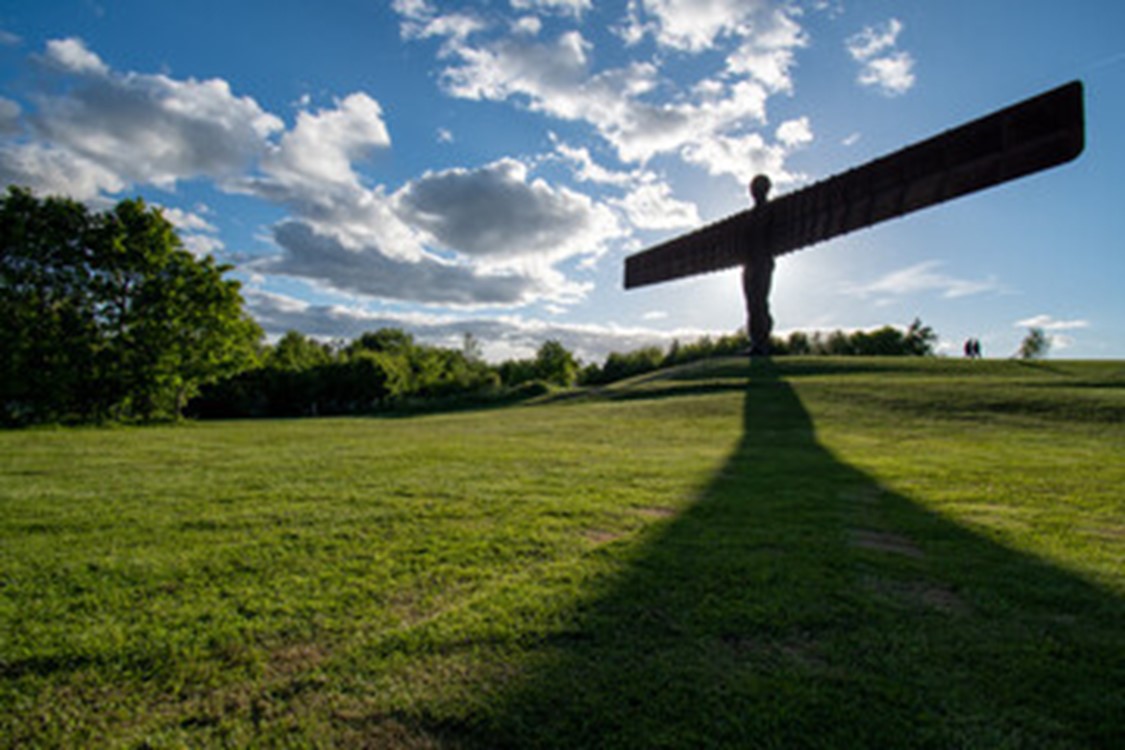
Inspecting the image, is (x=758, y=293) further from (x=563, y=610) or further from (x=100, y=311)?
(x=100, y=311)

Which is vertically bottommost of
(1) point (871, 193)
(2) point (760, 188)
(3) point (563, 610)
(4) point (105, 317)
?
(3) point (563, 610)

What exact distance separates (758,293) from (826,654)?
21176 mm

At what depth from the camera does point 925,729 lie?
1762mm

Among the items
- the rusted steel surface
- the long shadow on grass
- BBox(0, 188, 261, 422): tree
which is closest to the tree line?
BBox(0, 188, 261, 422): tree

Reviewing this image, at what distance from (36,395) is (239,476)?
21025 millimetres

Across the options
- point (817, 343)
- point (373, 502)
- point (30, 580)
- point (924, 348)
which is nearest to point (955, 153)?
point (373, 502)

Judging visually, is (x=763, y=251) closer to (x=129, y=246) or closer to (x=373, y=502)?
(x=373, y=502)

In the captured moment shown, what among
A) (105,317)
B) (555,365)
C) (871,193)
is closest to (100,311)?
(105,317)

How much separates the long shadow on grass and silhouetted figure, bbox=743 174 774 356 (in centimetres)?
1884

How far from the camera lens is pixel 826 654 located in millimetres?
2244

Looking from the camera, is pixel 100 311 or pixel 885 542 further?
pixel 100 311

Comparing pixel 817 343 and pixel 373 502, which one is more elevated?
pixel 817 343

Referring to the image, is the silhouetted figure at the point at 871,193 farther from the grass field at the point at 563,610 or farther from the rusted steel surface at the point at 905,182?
the grass field at the point at 563,610

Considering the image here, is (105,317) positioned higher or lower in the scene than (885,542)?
higher
